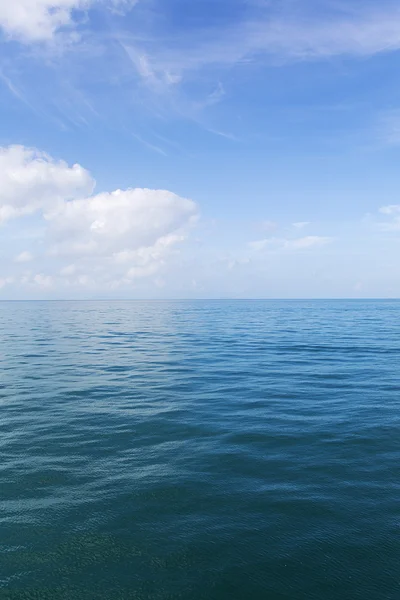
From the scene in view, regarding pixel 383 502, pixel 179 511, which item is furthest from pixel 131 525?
pixel 383 502

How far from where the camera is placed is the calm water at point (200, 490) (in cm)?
820

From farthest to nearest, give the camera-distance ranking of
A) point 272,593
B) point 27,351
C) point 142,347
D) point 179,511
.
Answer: point 142,347 → point 27,351 → point 179,511 → point 272,593

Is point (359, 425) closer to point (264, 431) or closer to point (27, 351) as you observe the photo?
point (264, 431)

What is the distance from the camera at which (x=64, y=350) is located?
140 feet

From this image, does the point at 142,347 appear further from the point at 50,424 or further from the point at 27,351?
the point at 50,424

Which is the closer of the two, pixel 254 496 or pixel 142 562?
pixel 142 562

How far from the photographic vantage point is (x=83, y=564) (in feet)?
28.1

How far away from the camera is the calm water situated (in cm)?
820

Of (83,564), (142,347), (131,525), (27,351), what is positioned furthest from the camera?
(142,347)

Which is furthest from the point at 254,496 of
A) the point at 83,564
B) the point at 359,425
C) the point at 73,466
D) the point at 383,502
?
the point at 359,425

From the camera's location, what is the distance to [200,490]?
11781mm

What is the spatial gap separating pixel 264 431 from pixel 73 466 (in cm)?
776

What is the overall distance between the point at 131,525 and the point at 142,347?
36.4 metres

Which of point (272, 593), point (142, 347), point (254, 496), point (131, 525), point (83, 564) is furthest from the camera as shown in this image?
point (142, 347)
